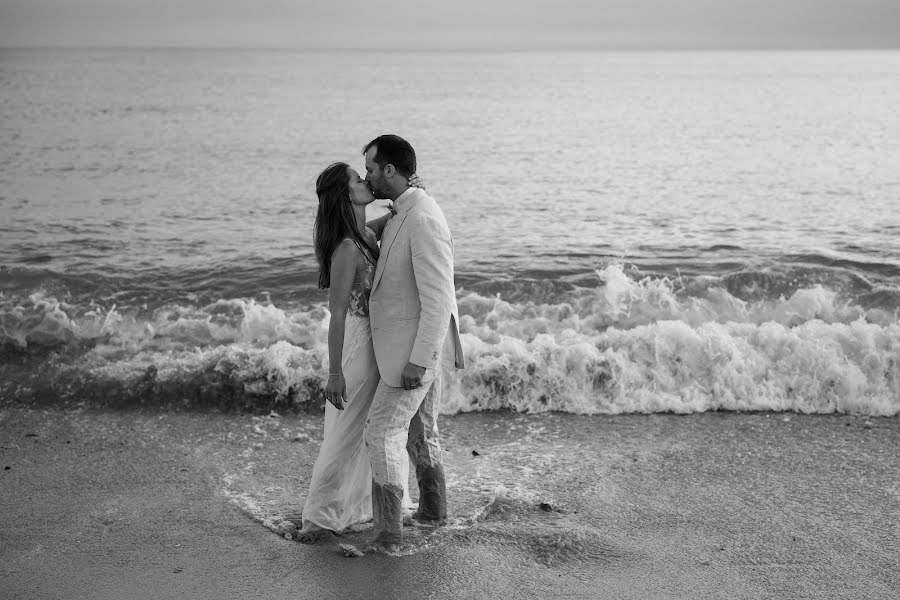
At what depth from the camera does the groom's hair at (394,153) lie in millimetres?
3932

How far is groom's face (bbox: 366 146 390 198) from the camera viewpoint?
3969 millimetres

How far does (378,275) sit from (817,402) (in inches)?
170

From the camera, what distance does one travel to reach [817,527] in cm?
453

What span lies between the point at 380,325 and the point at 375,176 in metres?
0.72

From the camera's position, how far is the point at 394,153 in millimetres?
3949

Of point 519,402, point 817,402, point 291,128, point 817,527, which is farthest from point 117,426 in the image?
point 291,128

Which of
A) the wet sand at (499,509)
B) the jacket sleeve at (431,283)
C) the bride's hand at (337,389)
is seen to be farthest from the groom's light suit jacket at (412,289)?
the wet sand at (499,509)

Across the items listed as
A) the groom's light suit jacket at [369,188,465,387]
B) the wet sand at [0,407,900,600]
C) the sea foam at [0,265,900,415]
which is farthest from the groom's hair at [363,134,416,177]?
the sea foam at [0,265,900,415]

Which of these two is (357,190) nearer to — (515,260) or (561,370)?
(561,370)

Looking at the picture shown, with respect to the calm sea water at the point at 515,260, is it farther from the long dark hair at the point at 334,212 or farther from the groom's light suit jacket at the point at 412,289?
the long dark hair at the point at 334,212

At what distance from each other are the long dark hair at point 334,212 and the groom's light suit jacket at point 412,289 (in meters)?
0.19

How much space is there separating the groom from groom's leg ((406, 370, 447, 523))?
17cm

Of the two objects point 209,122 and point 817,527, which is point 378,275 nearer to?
point 817,527

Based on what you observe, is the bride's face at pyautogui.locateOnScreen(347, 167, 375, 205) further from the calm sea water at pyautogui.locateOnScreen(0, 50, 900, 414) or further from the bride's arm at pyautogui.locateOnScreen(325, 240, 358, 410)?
the calm sea water at pyautogui.locateOnScreen(0, 50, 900, 414)
